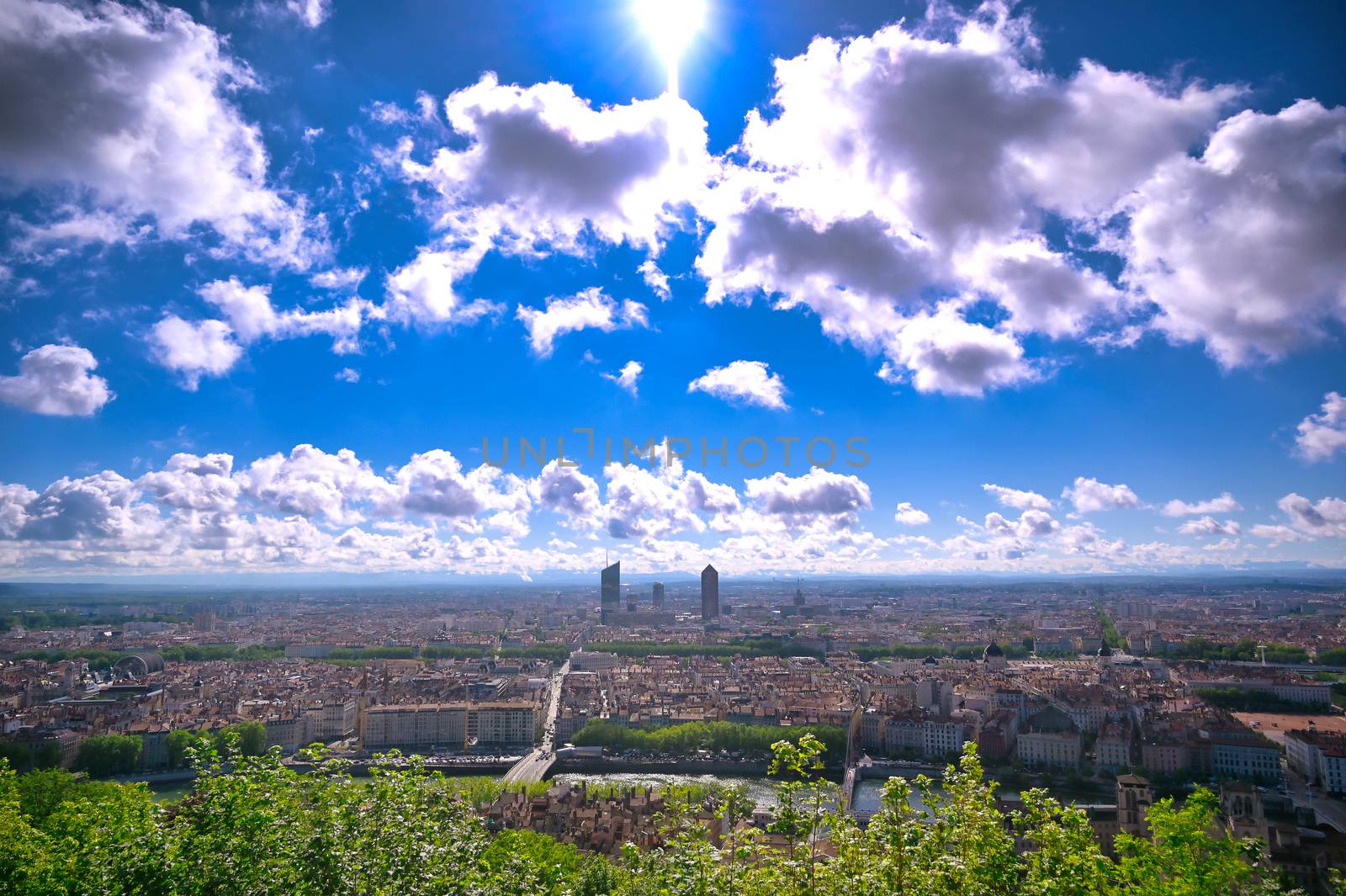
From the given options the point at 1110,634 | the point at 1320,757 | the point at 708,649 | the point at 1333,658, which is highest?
the point at 1320,757

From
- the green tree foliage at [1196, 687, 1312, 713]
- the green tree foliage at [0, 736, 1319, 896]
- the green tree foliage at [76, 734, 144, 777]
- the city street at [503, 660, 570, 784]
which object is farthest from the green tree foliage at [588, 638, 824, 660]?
the green tree foliage at [0, 736, 1319, 896]

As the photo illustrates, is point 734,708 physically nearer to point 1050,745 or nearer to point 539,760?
point 539,760

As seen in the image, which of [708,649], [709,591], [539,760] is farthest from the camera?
[709,591]

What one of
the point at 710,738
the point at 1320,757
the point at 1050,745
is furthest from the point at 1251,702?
the point at 710,738

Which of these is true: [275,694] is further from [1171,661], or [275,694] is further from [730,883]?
[1171,661]

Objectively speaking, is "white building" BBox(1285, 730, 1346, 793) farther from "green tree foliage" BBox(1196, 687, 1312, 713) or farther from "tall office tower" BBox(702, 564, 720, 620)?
"tall office tower" BBox(702, 564, 720, 620)
